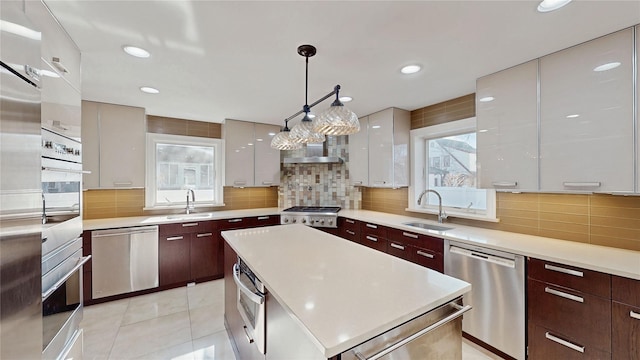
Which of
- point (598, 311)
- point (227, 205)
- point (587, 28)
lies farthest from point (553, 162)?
point (227, 205)

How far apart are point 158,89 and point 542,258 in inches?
139

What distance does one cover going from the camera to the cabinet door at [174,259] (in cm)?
304

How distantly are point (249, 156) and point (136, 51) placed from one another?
2.22m

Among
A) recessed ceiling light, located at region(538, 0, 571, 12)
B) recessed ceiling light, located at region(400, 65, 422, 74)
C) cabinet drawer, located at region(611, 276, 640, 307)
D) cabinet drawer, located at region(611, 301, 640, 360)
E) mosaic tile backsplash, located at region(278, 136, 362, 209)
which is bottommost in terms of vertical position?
cabinet drawer, located at region(611, 301, 640, 360)

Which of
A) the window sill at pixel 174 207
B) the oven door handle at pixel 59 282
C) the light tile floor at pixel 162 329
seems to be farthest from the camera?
the window sill at pixel 174 207

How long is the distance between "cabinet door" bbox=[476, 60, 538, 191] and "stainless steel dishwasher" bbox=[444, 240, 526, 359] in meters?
0.60

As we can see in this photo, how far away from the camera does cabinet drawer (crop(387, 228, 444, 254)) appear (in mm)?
2299

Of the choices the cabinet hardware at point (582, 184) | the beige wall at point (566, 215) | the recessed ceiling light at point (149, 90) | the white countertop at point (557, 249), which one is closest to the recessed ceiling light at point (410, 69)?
the beige wall at point (566, 215)

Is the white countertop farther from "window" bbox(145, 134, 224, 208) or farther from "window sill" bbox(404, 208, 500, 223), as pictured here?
"window" bbox(145, 134, 224, 208)

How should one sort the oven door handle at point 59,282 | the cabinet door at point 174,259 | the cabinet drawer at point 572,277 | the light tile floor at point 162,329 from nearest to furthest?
the oven door handle at point 59,282 → the cabinet drawer at point 572,277 → the light tile floor at point 162,329 → the cabinet door at point 174,259

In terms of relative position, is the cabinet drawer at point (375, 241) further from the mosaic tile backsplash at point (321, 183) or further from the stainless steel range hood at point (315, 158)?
the stainless steel range hood at point (315, 158)

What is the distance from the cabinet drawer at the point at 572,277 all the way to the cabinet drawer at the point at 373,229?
1399mm

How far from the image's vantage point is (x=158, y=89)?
2.49 metres

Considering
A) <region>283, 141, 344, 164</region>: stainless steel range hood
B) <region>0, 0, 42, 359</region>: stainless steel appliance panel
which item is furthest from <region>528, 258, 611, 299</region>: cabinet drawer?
<region>283, 141, 344, 164</region>: stainless steel range hood
